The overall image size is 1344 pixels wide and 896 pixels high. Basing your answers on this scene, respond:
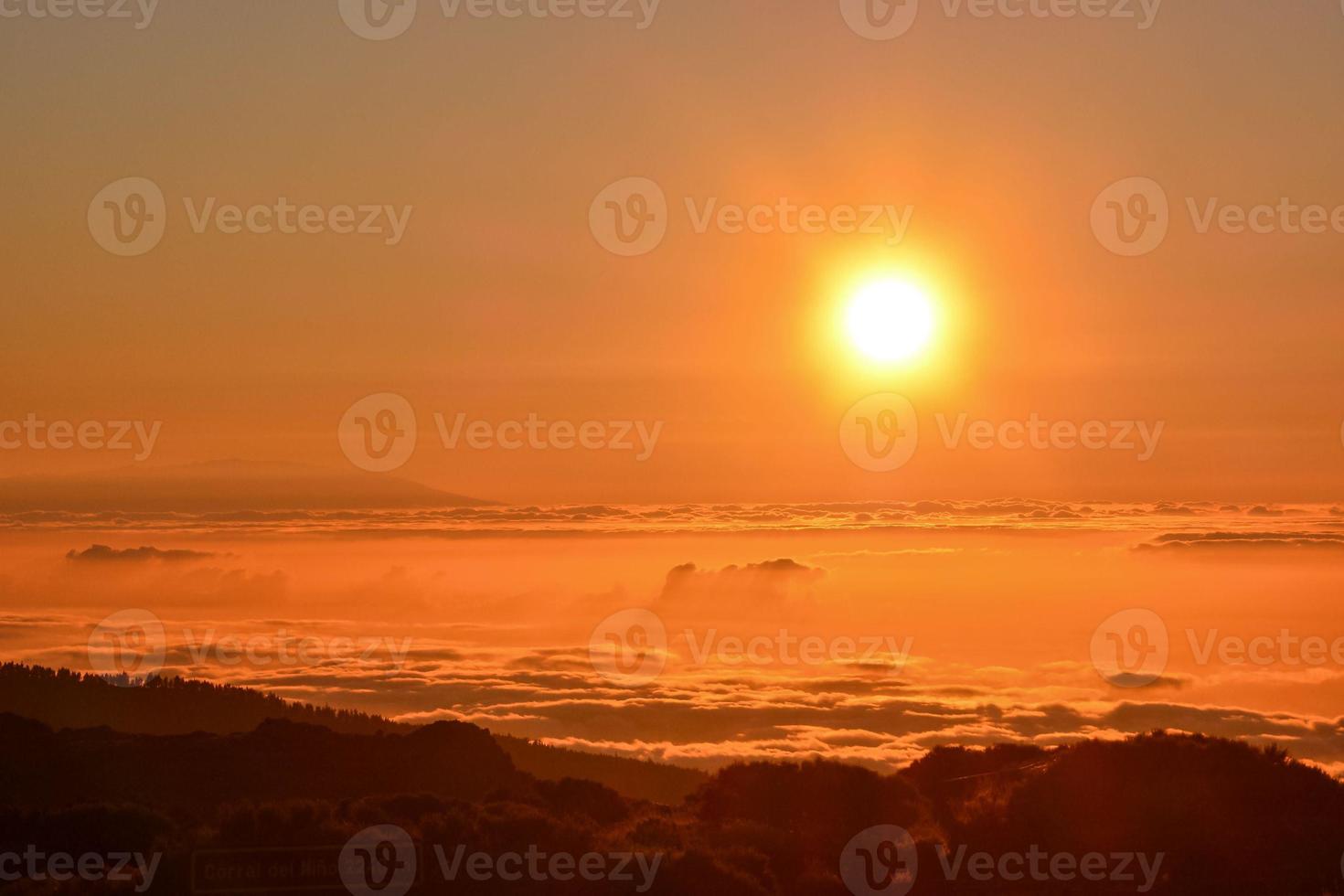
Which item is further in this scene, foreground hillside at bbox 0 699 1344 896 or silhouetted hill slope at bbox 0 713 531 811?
silhouetted hill slope at bbox 0 713 531 811

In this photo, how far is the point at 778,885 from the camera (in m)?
29.1

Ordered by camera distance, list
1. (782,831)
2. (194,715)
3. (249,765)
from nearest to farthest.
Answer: (782,831)
(249,765)
(194,715)

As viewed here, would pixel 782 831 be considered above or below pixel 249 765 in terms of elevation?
below

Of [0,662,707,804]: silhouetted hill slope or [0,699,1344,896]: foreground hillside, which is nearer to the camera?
[0,699,1344,896]: foreground hillside

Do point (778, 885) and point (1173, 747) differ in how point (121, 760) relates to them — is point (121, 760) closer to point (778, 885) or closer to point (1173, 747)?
point (778, 885)

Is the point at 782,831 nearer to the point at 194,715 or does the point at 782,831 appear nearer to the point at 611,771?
the point at 611,771

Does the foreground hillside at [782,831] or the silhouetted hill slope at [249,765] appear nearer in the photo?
the foreground hillside at [782,831]

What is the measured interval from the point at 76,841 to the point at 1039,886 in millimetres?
21142

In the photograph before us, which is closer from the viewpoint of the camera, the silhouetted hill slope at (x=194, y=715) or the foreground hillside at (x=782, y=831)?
the foreground hillside at (x=782, y=831)

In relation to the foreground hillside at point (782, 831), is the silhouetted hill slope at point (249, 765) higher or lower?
higher

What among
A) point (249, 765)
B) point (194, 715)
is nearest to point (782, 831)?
point (249, 765)

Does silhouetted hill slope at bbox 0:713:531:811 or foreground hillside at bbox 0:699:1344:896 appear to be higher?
silhouetted hill slope at bbox 0:713:531:811

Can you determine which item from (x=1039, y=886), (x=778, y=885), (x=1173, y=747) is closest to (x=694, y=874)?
(x=778, y=885)

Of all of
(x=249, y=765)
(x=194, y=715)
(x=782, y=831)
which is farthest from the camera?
(x=194, y=715)
